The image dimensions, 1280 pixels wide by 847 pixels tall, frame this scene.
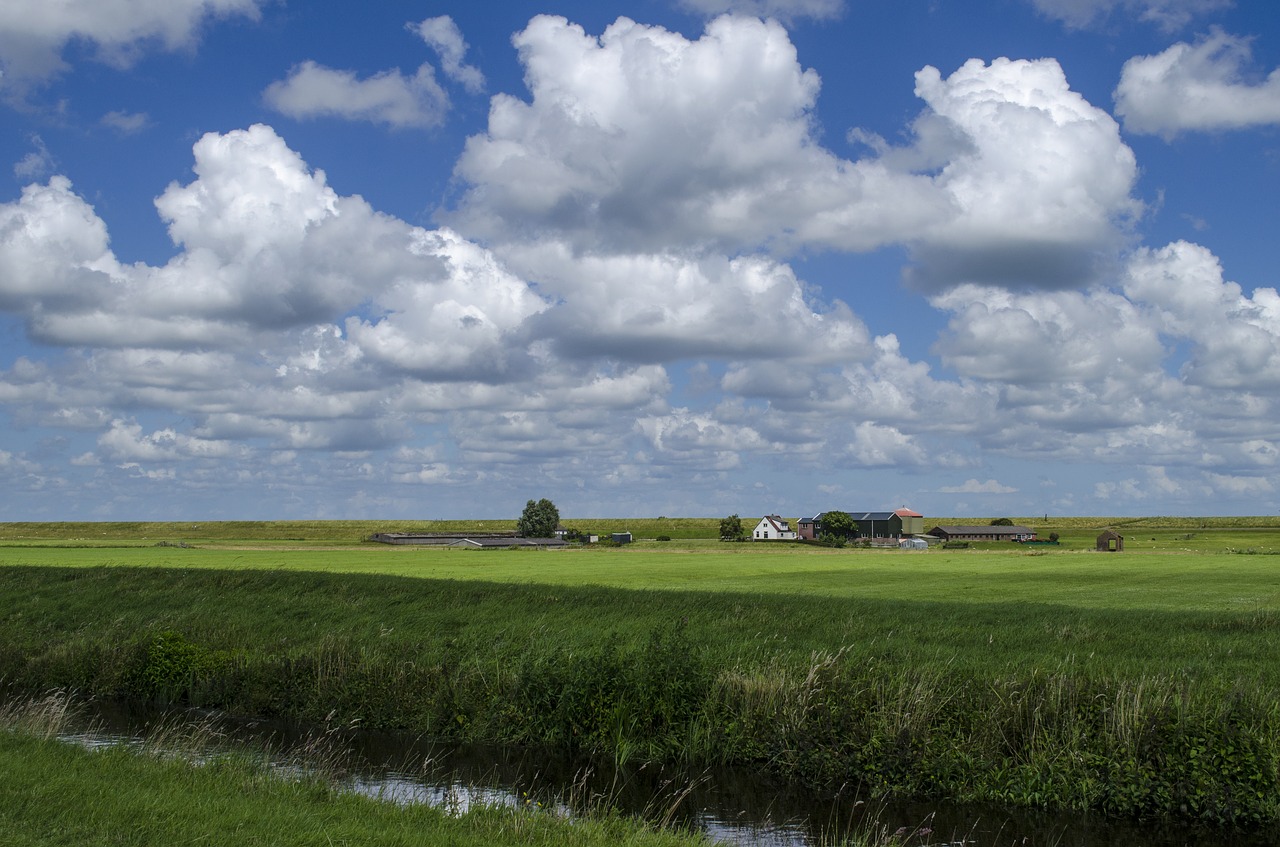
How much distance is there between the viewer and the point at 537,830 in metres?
13.7

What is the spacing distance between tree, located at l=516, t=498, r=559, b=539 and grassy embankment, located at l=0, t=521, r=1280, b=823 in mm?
143239

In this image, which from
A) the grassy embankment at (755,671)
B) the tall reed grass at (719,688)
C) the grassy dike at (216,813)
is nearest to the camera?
the grassy dike at (216,813)

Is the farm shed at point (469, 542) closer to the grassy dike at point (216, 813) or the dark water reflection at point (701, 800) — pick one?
the dark water reflection at point (701, 800)

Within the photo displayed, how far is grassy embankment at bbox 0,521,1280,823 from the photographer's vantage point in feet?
59.4

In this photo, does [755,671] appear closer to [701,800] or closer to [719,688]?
[719,688]

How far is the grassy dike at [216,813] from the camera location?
1177cm

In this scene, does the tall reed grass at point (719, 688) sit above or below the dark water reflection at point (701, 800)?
above

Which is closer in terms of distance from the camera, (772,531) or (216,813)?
(216,813)

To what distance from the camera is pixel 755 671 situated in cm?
2278

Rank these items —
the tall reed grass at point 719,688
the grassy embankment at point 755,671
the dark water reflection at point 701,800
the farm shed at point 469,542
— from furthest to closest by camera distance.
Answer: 1. the farm shed at point 469,542
2. the grassy embankment at point 755,671
3. the tall reed grass at point 719,688
4. the dark water reflection at point 701,800

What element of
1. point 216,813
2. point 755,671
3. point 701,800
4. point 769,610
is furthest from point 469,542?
point 216,813

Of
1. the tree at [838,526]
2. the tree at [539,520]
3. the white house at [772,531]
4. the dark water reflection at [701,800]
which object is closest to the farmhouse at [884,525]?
the white house at [772,531]

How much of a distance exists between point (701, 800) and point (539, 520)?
173 metres

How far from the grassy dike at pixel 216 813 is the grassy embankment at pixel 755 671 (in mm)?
6637
